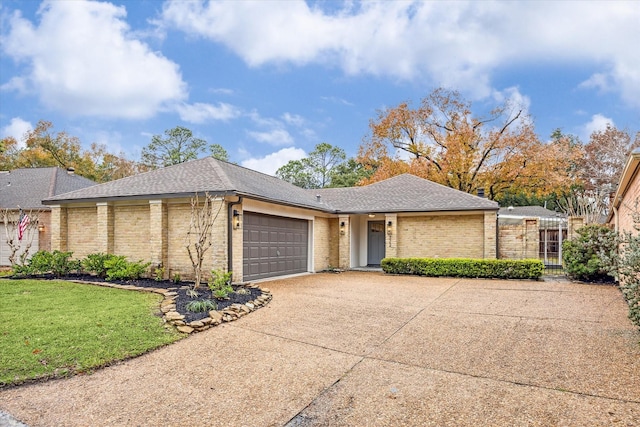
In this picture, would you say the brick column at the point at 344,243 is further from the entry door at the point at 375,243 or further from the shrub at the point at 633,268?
the shrub at the point at 633,268

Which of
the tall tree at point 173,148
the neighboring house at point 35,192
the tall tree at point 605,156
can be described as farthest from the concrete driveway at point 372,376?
the tall tree at point 173,148

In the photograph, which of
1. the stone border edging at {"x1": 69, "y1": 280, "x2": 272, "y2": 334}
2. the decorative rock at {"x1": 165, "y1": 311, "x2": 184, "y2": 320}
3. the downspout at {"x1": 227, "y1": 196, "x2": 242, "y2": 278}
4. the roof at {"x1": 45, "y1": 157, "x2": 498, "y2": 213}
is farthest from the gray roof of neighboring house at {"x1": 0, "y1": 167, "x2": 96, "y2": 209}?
the decorative rock at {"x1": 165, "y1": 311, "x2": 184, "y2": 320}

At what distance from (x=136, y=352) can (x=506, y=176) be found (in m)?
24.2

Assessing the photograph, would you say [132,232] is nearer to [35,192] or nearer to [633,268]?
[35,192]

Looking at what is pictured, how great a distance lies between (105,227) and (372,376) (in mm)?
10431

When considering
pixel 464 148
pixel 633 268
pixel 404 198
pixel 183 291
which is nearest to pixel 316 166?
pixel 464 148

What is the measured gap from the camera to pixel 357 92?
24.1 m

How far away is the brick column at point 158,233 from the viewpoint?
1065 centimetres

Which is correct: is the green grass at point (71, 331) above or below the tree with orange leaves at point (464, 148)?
below

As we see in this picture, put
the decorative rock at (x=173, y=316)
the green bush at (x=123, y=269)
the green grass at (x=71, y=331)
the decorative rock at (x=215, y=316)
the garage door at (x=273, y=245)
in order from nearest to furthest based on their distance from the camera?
the green grass at (x=71, y=331) → the decorative rock at (x=173, y=316) → the decorative rock at (x=215, y=316) → the green bush at (x=123, y=269) → the garage door at (x=273, y=245)

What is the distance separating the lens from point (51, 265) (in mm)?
11266

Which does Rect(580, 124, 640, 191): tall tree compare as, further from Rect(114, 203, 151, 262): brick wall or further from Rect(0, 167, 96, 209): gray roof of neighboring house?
Rect(0, 167, 96, 209): gray roof of neighboring house

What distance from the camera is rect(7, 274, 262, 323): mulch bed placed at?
667 cm

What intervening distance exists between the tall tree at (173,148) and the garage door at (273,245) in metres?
24.0
